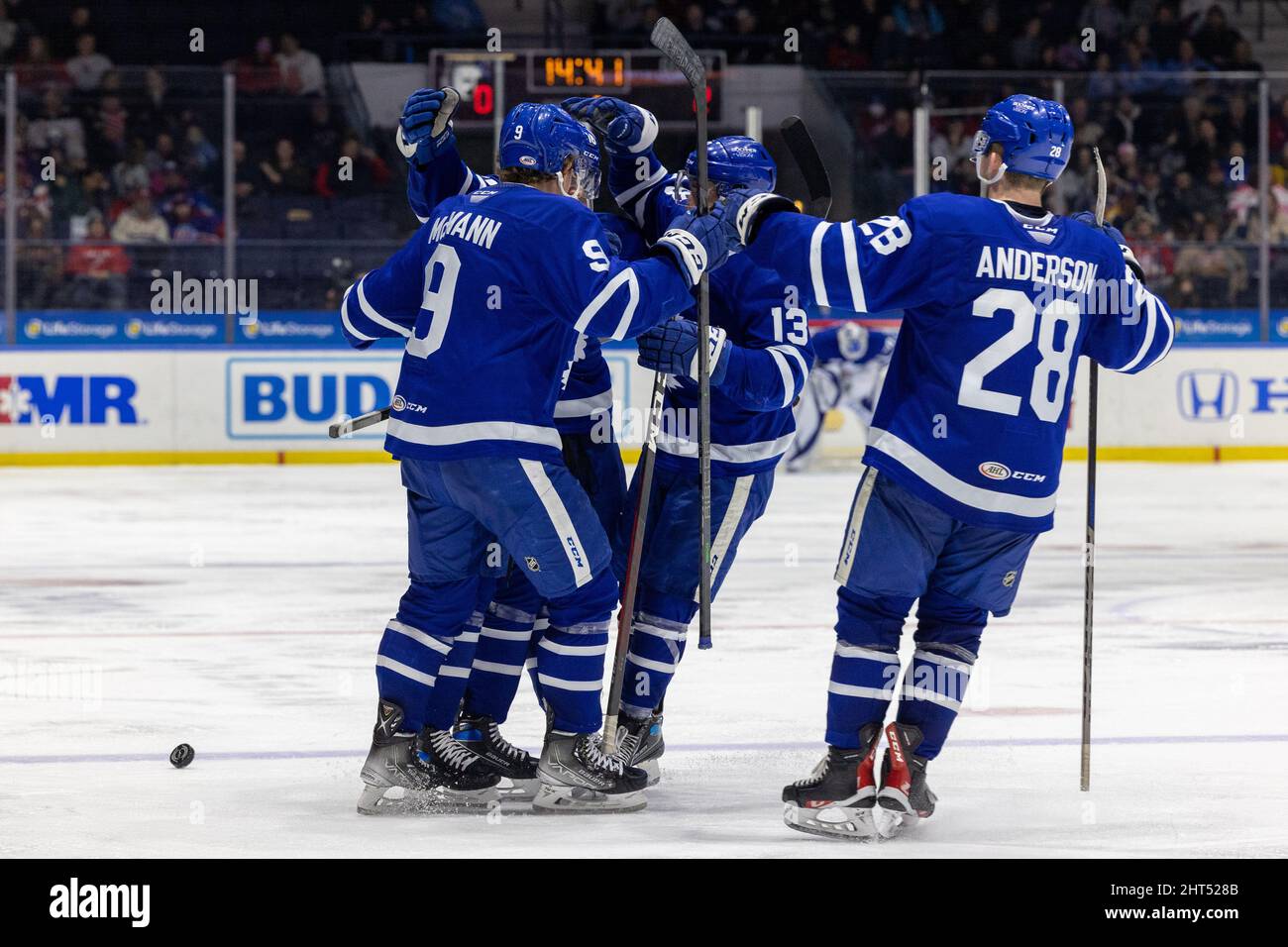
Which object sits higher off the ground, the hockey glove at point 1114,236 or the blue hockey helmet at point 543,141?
the blue hockey helmet at point 543,141

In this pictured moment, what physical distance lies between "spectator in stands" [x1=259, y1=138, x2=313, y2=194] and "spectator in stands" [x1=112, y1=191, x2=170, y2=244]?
2.40ft

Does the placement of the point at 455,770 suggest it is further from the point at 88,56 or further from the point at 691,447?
the point at 88,56

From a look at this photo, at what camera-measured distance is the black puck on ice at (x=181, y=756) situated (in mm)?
4867

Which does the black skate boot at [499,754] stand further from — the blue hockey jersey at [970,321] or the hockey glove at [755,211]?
the hockey glove at [755,211]

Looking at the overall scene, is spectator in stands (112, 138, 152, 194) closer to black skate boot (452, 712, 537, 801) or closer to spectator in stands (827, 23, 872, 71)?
spectator in stands (827, 23, 872, 71)

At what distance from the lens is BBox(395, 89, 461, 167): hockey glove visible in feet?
15.3

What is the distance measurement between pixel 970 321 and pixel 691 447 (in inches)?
33.7

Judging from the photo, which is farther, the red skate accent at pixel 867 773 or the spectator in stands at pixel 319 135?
the spectator in stands at pixel 319 135

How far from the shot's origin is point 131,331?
13.1 metres

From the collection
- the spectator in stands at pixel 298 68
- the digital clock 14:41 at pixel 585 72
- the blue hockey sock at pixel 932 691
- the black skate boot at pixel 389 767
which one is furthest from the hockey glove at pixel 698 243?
the spectator in stands at pixel 298 68

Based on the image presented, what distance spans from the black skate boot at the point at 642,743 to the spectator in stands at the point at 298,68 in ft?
34.2

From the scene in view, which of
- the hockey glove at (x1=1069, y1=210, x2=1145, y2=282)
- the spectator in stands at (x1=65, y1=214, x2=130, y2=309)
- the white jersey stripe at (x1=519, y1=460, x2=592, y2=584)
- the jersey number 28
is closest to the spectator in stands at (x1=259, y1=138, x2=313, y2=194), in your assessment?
the spectator in stands at (x1=65, y1=214, x2=130, y2=309)

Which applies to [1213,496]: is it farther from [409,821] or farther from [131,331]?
[409,821]
